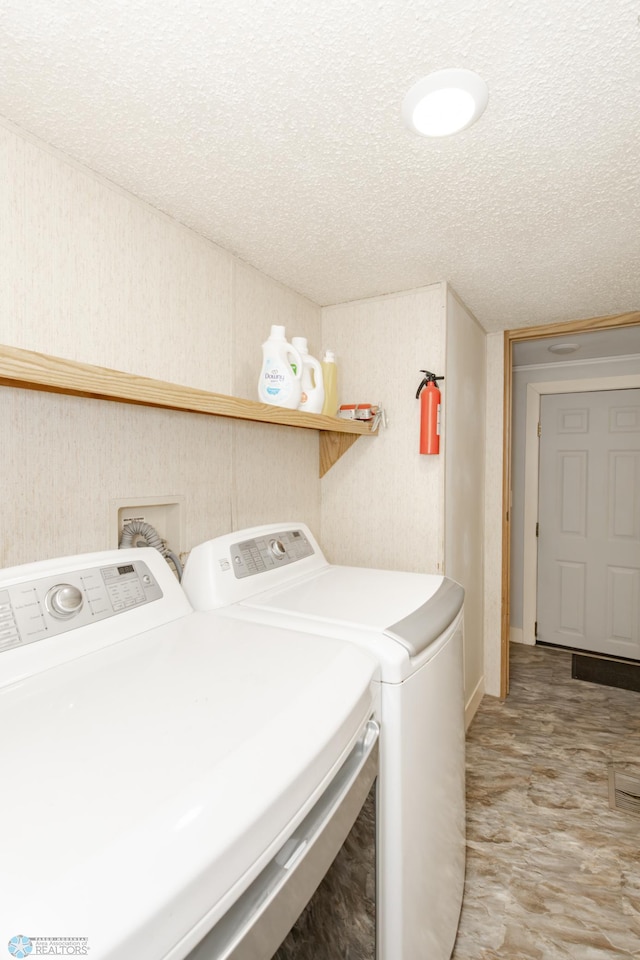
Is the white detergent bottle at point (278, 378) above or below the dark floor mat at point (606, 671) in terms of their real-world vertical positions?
above

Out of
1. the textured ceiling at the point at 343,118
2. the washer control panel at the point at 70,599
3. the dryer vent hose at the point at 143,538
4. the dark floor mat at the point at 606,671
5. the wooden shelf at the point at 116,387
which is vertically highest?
the textured ceiling at the point at 343,118

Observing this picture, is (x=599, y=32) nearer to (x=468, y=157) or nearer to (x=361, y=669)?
(x=468, y=157)

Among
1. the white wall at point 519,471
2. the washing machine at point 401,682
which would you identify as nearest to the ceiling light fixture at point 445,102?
the washing machine at point 401,682

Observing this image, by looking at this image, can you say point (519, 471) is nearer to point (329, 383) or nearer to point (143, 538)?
point (329, 383)

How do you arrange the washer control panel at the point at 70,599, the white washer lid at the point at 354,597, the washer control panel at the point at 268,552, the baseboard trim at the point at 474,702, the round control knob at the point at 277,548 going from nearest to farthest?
the washer control panel at the point at 70,599, the white washer lid at the point at 354,597, the washer control panel at the point at 268,552, the round control knob at the point at 277,548, the baseboard trim at the point at 474,702

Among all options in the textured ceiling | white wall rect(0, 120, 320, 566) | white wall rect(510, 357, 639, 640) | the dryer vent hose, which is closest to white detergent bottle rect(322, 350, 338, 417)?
white wall rect(0, 120, 320, 566)

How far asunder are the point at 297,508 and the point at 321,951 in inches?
60.2

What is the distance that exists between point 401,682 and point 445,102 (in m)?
1.25

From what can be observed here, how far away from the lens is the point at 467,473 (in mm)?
2480

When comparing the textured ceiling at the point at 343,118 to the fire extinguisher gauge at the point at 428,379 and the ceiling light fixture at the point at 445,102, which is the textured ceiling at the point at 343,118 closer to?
the ceiling light fixture at the point at 445,102

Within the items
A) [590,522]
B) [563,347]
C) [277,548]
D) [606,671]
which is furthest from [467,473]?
[606,671]

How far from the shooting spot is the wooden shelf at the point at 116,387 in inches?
34.8

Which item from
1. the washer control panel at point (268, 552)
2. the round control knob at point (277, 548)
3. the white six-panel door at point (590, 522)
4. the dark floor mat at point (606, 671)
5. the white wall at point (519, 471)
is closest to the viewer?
the washer control panel at point (268, 552)

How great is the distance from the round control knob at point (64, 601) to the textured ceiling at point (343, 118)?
1061mm
